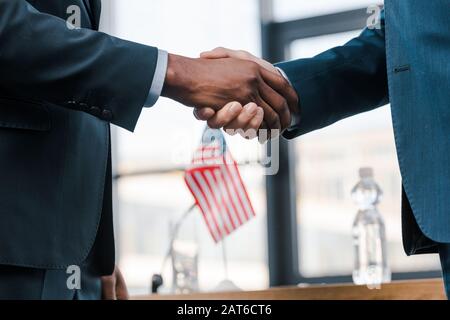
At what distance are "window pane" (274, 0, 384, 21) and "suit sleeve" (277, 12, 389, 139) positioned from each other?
2.64 metres

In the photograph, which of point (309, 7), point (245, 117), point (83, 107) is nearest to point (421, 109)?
point (245, 117)

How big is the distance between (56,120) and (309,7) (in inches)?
133

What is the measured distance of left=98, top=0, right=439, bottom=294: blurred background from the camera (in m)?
4.32

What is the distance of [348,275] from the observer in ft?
14.1

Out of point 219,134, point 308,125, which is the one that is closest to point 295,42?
point 219,134

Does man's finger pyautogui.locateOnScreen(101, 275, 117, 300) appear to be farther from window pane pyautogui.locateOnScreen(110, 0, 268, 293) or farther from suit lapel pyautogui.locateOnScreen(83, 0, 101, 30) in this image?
window pane pyautogui.locateOnScreen(110, 0, 268, 293)

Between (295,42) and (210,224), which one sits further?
(295,42)

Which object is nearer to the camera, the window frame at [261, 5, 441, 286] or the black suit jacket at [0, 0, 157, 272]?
the black suit jacket at [0, 0, 157, 272]

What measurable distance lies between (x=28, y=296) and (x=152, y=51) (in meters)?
0.47

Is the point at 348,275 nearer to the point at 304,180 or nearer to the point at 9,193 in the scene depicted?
the point at 304,180

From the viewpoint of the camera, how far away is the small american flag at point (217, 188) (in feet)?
8.56

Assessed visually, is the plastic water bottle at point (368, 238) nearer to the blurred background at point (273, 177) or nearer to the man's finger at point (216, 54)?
the man's finger at point (216, 54)

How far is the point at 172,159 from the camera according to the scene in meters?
→ 4.61

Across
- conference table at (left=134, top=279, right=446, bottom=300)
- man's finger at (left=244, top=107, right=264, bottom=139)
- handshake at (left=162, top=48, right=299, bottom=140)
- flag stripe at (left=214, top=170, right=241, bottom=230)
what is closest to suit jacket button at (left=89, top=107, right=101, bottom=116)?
handshake at (left=162, top=48, right=299, bottom=140)
